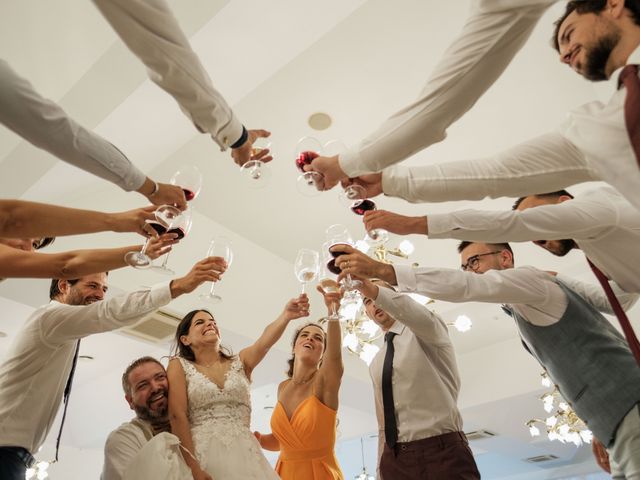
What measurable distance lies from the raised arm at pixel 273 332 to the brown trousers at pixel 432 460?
84 cm

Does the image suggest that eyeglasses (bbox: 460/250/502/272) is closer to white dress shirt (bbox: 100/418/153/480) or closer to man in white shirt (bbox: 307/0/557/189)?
man in white shirt (bbox: 307/0/557/189)

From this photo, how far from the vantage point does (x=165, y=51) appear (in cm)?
123

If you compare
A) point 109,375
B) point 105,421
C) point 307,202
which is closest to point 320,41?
point 307,202

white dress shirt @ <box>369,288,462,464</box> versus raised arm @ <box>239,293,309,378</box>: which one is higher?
raised arm @ <box>239,293,309,378</box>

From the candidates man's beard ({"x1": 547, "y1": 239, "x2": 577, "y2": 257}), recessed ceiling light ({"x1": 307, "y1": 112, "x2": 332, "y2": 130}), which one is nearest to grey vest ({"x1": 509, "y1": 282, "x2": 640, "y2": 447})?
man's beard ({"x1": 547, "y1": 239, "x2": 577, "y2": 257})

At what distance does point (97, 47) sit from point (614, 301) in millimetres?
2827

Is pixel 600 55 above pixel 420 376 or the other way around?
above

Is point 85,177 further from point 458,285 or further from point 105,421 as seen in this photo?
point 105,421

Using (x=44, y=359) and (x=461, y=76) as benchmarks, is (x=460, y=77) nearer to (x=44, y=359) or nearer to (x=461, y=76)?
(x=461, y=76)

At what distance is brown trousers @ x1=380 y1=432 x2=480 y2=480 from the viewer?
1.86m

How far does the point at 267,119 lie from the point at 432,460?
3159mm

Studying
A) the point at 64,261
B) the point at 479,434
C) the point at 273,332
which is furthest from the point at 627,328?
the point at 479,434

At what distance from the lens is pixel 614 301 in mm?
1340

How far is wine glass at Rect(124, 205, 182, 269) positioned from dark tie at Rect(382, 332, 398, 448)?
46.9 inches
